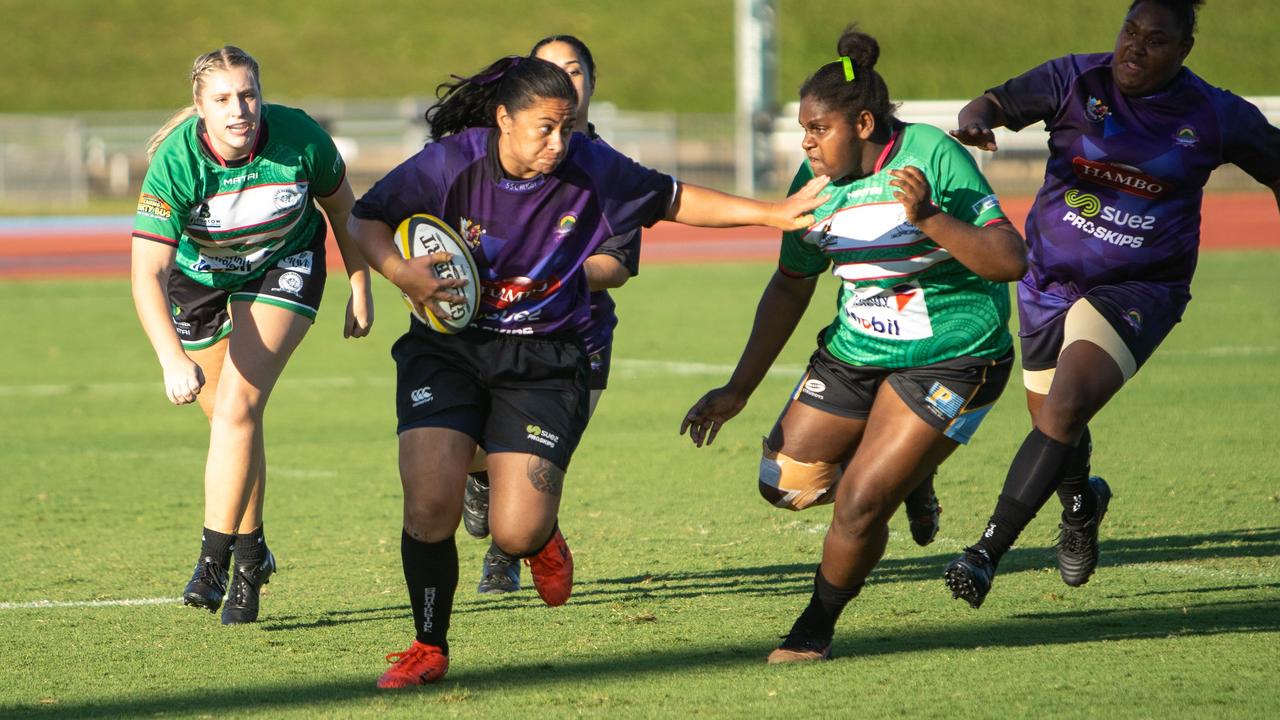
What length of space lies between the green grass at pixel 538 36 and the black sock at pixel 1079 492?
140ft

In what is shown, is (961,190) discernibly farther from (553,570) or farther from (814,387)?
(553,570)

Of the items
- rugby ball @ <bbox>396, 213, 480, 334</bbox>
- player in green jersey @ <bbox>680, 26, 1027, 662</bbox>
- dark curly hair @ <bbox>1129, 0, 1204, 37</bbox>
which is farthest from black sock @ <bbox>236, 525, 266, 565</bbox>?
dark curly hair @ <bbox>1129, 0, 1204, 37</bbox>

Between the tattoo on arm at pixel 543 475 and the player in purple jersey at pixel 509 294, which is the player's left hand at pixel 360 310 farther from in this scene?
the tattoo on arm at pixel 543 475

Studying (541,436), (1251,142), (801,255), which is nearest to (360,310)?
(541,436)

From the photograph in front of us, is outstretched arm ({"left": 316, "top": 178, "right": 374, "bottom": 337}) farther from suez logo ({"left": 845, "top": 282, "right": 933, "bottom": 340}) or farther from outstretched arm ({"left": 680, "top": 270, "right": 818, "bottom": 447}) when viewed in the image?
suez logo ({"left": 845, "top": 282, "right": 933, "bottom": 340})

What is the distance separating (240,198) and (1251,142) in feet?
11.6

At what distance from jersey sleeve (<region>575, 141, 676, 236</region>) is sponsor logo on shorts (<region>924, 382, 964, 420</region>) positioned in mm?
994

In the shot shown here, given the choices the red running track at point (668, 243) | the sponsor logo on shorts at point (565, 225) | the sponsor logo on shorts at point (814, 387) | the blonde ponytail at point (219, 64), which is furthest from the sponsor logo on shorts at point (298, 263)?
the red running track at point (668, 243)

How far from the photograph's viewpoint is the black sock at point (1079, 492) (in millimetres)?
5695

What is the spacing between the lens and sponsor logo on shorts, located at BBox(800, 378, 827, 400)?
5.29 metres

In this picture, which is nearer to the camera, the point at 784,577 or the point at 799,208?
the point at 799,208

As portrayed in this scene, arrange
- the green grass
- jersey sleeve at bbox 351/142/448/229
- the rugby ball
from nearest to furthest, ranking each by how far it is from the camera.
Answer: the rugby ball
jersey sleeve at bbox 351/142/448/229
the green grass

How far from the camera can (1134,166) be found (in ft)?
18.4

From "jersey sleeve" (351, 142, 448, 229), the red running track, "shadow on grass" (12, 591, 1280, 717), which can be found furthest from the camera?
the red running track
